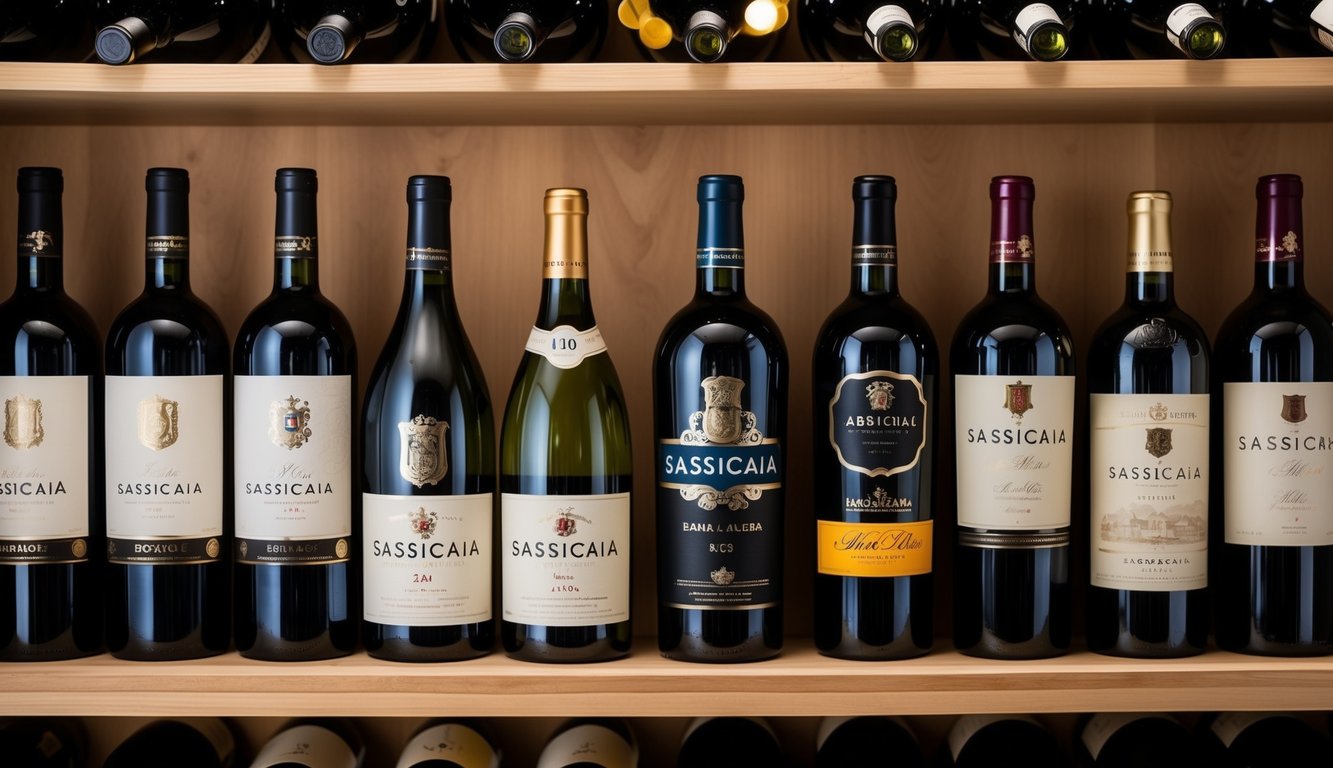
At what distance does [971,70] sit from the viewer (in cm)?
95

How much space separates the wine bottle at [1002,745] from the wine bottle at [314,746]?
0.56 metres

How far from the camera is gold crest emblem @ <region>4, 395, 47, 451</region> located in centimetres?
96

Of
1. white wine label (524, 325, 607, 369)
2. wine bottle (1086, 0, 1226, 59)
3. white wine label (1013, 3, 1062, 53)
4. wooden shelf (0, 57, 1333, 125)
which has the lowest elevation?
white wine label (524, 325, 607, 369)

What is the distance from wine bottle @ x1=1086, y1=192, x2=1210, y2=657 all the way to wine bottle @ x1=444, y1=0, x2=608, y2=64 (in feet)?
1.66

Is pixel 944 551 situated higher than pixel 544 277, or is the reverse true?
pixel 544 277

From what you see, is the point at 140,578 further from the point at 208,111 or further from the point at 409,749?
the point at 208,111

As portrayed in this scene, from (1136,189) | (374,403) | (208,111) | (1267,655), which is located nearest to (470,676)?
(374,403)

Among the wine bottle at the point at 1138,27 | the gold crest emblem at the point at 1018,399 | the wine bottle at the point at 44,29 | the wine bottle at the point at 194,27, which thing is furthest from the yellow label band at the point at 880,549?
the wine bottle at the point at 44,29

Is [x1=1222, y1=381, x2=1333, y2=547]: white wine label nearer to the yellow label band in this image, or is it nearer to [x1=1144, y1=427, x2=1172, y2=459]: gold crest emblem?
[x1=1144, y1=427, x2=1172, y2=459]: gold crest emblem

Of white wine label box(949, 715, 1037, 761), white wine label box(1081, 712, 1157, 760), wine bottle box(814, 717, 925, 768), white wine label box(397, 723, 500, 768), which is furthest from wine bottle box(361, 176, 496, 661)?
white wine label box(1081, 712, 1157, 760)

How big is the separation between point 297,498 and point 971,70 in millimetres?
664

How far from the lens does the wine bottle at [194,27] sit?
96 centimetres

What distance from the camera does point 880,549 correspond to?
0.97 meters

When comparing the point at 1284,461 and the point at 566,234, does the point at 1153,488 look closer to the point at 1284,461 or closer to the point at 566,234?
the point at 1284,461
